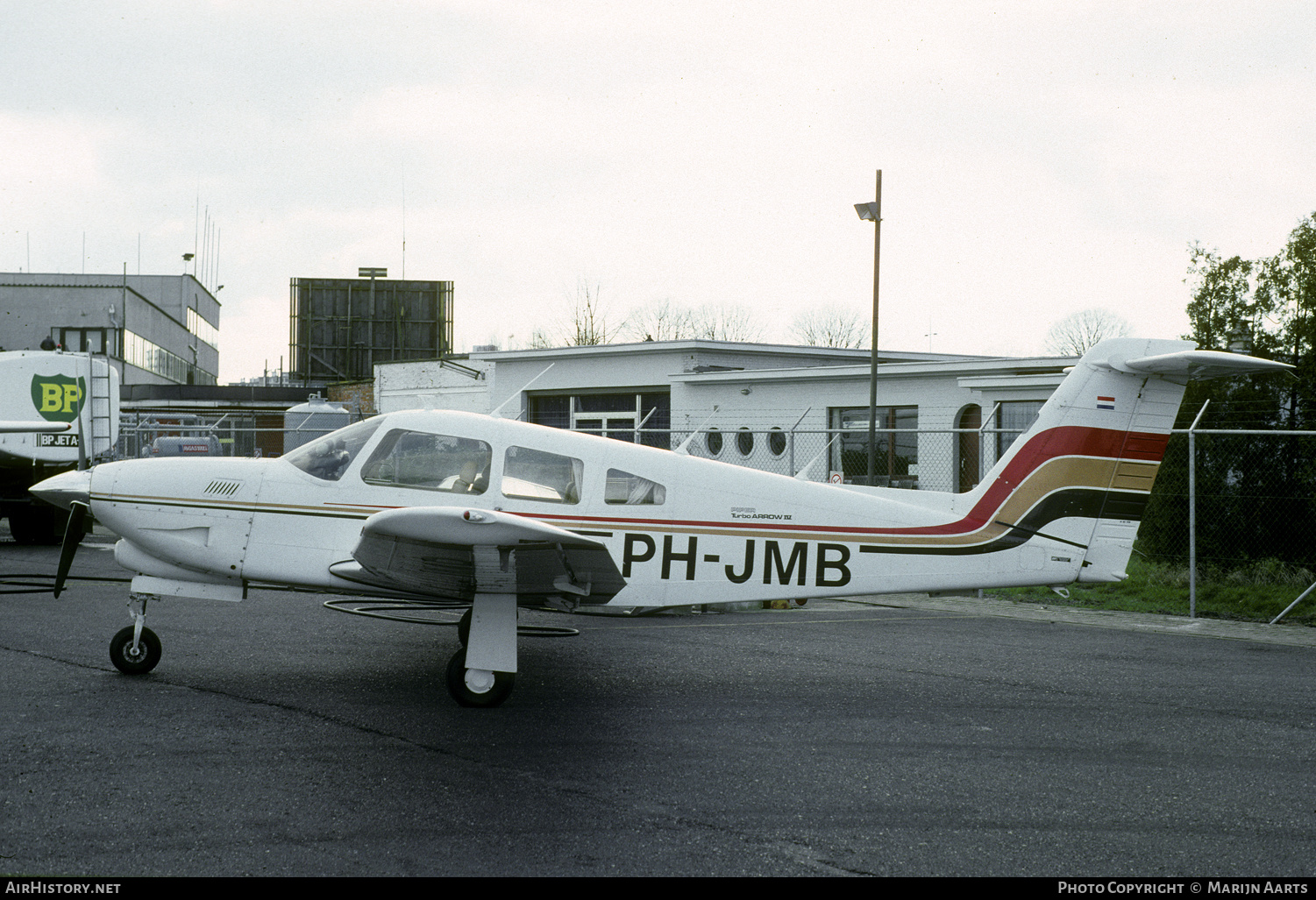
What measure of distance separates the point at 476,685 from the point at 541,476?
1.44 m

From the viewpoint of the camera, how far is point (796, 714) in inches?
258

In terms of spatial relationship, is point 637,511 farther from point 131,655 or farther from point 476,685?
point 131,655

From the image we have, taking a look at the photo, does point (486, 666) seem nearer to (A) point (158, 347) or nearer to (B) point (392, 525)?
(B) point (392, 525)

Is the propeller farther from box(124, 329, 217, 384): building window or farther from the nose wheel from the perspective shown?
box(124, 329, 217, 384): building window

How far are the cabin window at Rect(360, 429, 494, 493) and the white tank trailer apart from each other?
1065 centimetres

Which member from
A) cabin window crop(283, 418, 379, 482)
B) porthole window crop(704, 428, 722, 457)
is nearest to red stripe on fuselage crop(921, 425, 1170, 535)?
cabin window crop(283, 418, 379, 482)

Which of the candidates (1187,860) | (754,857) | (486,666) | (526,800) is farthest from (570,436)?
(1187,860)

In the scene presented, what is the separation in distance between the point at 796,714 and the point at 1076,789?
1872mm

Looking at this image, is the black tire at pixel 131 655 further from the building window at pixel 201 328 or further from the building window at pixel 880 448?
the building window at pixel 201 328

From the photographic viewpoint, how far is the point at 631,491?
727cm

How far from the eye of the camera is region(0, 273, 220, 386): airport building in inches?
Answer: 1994

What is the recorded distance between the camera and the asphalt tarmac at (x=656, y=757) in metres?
4.13

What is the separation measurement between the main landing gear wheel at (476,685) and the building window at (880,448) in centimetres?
1266
